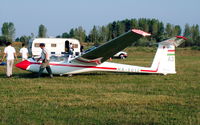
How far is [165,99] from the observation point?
290 inches

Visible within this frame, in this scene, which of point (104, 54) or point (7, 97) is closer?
point (7, 97)

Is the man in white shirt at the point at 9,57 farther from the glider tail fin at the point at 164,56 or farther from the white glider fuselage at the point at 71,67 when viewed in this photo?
the glider tail fin at the point at 164,56

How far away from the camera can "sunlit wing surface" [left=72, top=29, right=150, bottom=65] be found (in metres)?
10.9

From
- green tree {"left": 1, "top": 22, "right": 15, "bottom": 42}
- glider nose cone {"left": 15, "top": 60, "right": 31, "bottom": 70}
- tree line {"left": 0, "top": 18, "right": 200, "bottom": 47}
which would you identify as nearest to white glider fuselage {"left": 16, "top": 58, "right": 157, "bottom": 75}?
glider nose cone {"left": 15, "top": 60, "right": 31, "bottom": 70}

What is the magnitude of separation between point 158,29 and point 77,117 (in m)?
93.8

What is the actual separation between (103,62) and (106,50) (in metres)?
1.10

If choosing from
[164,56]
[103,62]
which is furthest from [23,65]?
[164,56]

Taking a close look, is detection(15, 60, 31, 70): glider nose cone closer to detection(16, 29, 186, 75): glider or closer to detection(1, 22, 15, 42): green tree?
detection(16, 29, 186, 75): glider

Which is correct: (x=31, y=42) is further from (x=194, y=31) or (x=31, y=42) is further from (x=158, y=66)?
(x=194, y=31)

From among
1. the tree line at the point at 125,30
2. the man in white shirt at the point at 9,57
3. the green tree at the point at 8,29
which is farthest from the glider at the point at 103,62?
the green tree at the point at 8,29

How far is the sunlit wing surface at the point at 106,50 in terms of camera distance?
35.8ft

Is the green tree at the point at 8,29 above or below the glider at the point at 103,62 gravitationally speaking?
above

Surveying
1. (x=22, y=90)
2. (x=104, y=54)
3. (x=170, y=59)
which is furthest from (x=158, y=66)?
(x=22, y=90)

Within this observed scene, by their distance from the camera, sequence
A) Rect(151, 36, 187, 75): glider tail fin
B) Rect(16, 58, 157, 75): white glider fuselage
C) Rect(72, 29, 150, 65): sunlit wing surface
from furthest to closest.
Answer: Rect(151, 36, 187, 75): glider tail fin
Rect(16, 58, 157, 75): white glider fuselage
Rect(72, 29, 150, 65): sunlit wing surface
